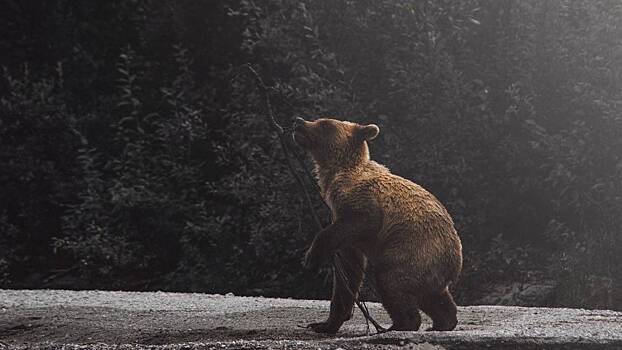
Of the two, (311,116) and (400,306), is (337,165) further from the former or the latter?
(311,116)

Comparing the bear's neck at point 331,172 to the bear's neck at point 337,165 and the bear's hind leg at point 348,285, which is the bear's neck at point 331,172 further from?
the bear's hind leg at point 348,285

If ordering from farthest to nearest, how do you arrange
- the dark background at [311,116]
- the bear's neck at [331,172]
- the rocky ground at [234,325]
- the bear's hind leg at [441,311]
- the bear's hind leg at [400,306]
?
the dark background at [311,116] → the bear's neck at [331,172] → the bear's hind leg at [441,311] → the bear's hind leg at [400,306] → the rocky ground at [234,325]

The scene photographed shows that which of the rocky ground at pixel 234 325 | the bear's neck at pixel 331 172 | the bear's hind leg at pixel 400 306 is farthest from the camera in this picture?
the bear's neck at pixel 331 172

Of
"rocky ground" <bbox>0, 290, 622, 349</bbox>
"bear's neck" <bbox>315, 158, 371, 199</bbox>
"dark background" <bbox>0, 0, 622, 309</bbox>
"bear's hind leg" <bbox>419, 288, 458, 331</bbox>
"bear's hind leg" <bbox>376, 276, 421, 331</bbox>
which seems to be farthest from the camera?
"dark background" <bbox>0, 0, 622, 309</bbox>

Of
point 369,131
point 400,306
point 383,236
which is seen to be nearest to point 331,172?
point 369,131

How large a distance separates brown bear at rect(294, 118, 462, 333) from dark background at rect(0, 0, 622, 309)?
112 inches

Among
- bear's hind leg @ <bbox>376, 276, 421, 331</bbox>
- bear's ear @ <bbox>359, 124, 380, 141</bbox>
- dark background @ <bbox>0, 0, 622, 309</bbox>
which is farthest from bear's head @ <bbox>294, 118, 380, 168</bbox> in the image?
dark background @ <bbox>0, 0, 622, 309</bbox>

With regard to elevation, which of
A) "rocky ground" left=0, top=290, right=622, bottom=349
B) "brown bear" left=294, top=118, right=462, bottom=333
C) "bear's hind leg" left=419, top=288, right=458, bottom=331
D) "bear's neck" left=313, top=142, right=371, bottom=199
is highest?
"bear's neck" left=313, top=142, right=371, bottom=199

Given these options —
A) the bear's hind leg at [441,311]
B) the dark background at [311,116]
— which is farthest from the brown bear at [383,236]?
the dark background at [311,116]

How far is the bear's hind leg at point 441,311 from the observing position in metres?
4.33

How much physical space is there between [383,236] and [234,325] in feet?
5.46

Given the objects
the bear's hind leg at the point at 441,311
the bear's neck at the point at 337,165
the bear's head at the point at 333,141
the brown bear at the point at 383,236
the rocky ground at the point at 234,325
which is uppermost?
the bear's head at the point at 333,141

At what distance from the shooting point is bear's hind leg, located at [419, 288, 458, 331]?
433cm

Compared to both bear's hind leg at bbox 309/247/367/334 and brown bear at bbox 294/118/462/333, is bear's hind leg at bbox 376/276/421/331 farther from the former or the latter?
bear's hind leg at bbox 309/247/367/334
